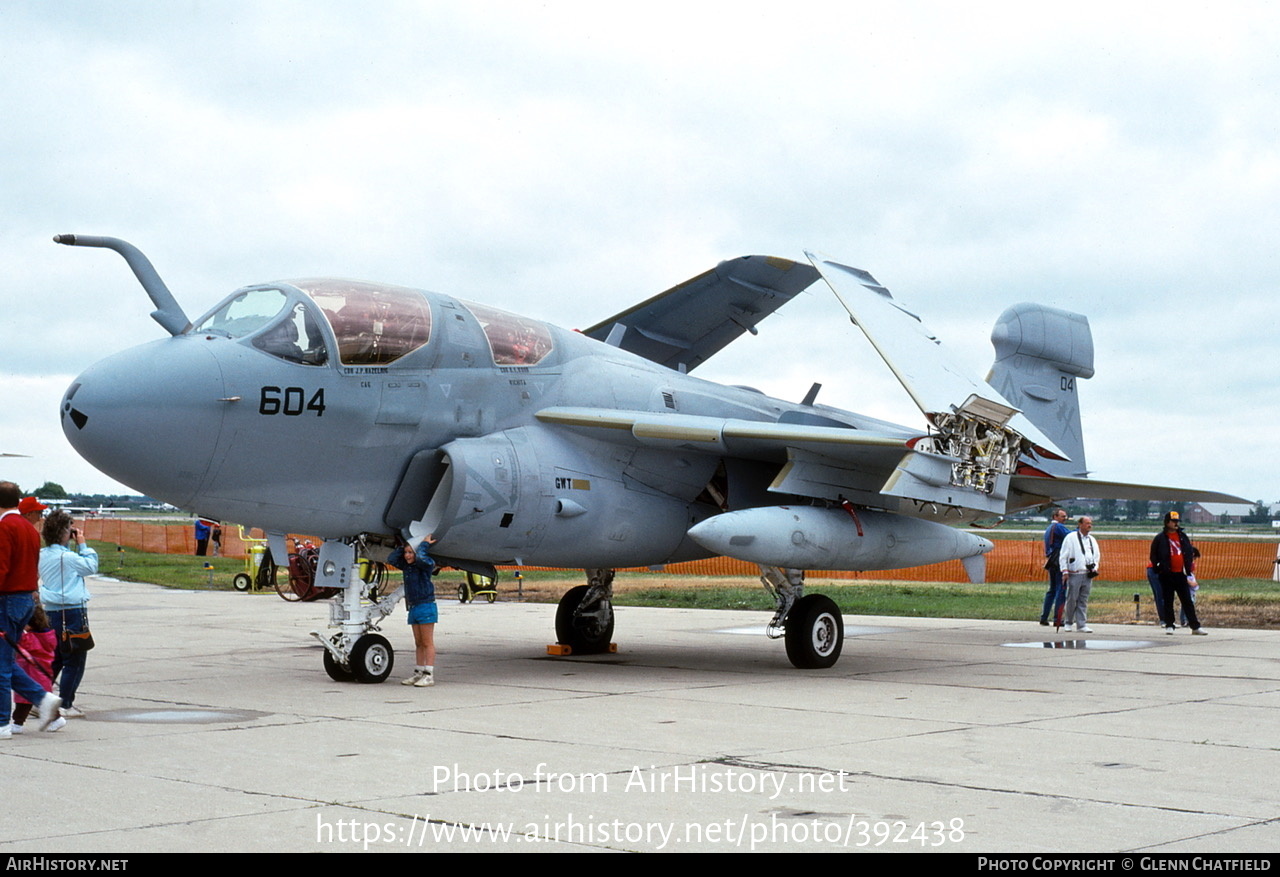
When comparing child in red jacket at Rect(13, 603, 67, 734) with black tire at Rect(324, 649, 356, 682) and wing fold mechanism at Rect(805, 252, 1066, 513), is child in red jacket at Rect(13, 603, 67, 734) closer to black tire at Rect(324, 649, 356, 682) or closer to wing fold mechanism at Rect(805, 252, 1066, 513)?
black tire at Rect(324, 649, 356, 682)

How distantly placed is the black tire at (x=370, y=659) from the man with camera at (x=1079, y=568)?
1053 centimetres

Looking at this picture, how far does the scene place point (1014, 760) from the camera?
291 inches

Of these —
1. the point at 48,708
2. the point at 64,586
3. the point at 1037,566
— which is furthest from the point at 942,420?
the point at 1037,566

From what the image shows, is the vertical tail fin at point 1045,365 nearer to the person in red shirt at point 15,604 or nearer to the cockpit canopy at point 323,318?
the cockpit canopy at point 323,318

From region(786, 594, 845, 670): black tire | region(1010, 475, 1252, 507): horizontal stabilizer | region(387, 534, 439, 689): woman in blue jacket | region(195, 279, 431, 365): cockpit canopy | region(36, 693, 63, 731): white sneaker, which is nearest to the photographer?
region(36, 693, 63, 731): white sneaker

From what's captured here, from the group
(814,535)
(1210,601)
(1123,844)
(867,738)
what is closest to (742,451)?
(814,535)

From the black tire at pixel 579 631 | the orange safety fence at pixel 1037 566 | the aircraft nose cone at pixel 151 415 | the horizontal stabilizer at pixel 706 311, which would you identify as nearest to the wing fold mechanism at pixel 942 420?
the horizontal stabilizer at pixel 706 311

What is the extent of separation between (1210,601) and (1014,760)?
17888 mm

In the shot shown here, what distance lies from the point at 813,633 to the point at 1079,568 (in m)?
6.58

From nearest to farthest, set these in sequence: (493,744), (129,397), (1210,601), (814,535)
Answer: (493,744)
(129,397)
(814,535)
(1210,601)

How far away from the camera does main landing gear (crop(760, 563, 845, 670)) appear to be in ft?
41.7

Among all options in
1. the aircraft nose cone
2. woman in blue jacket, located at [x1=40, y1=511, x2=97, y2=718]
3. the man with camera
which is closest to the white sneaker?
woman in blue jacket, located at [x1=40, y1=511, x2=97, y2=718]

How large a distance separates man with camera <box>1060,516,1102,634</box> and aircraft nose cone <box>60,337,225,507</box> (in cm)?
1240
